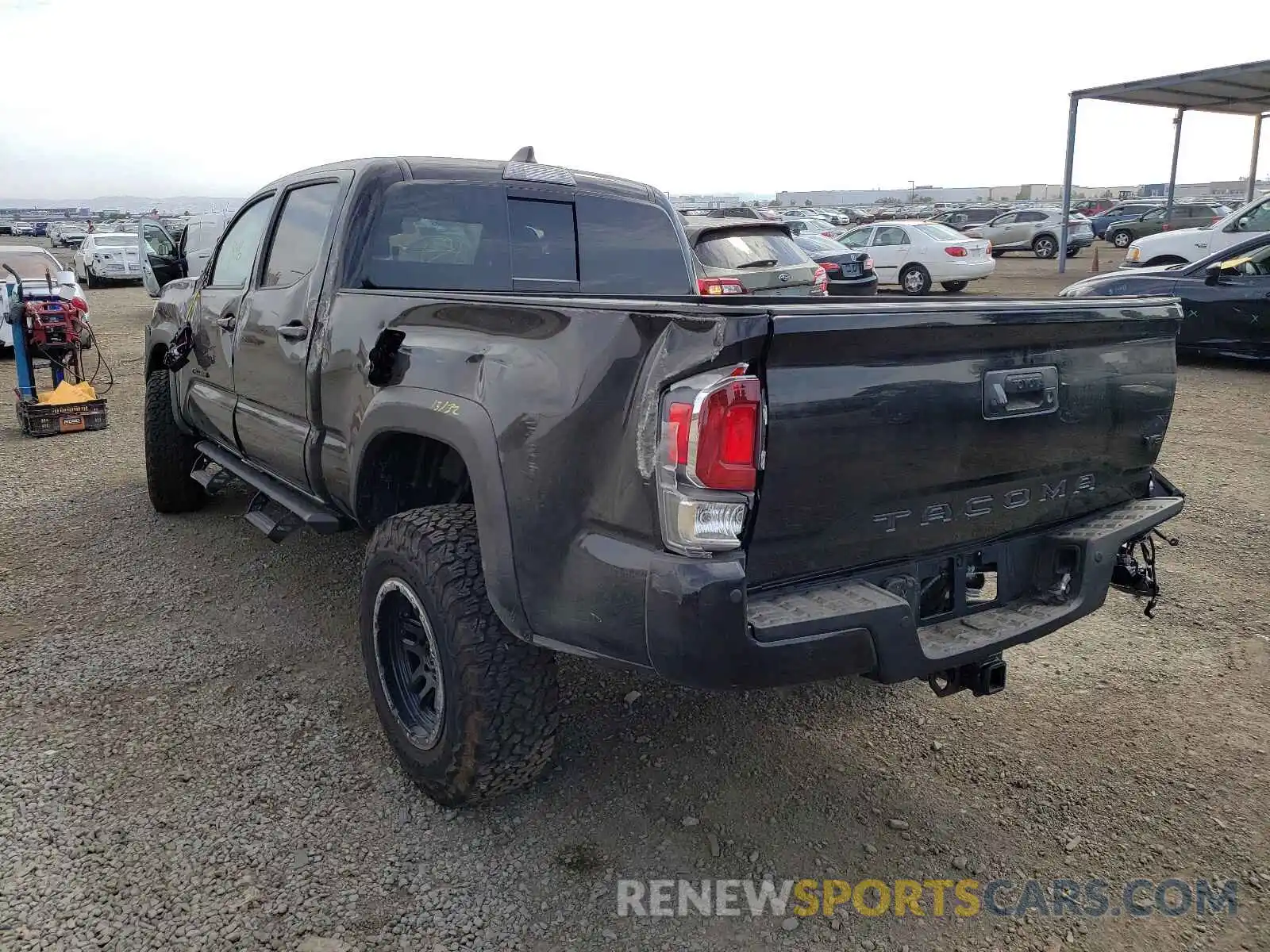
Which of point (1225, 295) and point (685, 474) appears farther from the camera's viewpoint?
point (1225, 295)

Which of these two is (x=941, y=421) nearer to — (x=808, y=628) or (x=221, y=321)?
(x=808, y=628)

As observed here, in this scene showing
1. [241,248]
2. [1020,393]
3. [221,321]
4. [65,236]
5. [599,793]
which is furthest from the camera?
[65,236]

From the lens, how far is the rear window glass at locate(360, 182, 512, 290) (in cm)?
366

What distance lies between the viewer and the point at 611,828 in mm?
2865

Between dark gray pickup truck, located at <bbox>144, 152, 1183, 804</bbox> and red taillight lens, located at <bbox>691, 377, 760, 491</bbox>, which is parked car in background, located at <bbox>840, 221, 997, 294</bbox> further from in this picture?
red taillight lens, located at <bbox>691, 377, 760, 491</bbox>

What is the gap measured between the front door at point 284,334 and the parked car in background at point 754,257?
587cm

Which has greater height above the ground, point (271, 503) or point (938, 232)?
point (938, 232)

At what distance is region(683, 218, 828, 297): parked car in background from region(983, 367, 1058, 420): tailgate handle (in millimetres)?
7079

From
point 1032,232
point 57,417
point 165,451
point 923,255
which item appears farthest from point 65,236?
point 165,451

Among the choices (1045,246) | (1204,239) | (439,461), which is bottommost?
(439,461)

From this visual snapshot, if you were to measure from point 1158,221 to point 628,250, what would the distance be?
34.1m

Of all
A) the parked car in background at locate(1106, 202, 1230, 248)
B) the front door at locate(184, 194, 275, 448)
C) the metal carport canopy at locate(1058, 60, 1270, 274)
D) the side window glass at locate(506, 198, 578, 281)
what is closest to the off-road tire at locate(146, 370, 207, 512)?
the front door at locate(184, 194, 275, 448)

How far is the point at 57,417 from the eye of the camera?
8219 millimetres

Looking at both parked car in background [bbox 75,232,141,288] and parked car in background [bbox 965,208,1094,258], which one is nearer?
parked car in background [bbox 75,232,141,288]
